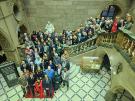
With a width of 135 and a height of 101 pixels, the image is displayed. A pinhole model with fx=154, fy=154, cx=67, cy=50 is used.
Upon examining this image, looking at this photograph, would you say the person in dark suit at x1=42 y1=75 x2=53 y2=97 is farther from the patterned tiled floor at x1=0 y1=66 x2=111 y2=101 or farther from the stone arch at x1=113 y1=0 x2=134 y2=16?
the stone arch at x1=113 y1=0 x2=134 y2=16

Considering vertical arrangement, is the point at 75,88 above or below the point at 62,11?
below

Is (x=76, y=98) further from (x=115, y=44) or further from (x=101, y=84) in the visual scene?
(x=115, y=44)

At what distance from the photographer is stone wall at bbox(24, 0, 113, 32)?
491 inches

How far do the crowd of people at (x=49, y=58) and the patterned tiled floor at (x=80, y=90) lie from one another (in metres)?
0.53

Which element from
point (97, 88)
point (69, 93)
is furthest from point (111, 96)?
point (69, 93)

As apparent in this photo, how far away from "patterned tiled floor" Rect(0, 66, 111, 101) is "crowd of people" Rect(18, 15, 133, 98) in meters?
0.53

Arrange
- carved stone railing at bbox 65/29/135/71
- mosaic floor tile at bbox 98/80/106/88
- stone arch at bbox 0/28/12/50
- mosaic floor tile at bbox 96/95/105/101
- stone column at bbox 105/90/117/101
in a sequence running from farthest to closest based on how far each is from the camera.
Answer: stone arch at bbox 0/28/12/50 → mosaic floor tile at bbox 98/80/106/88 → mosaic floor tile at bbox 96/95/105/101 → stone column at bbox 105/90/117/101 → carved stone railing at bbox 65/29/135/71

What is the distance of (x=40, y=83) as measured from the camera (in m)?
8.62

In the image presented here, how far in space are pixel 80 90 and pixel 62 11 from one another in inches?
267

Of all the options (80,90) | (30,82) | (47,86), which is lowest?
(80,90)

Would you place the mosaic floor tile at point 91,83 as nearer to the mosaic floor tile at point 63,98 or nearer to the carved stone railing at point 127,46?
the mosaic floor tile at point 63,98

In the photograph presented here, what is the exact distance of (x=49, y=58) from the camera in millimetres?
10250

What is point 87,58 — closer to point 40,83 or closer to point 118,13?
point 40,83

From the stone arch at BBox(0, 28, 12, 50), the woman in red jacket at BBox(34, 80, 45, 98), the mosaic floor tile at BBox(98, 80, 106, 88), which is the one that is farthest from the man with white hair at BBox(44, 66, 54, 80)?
the stone arch at BBox(0, 28, 12, 50)
